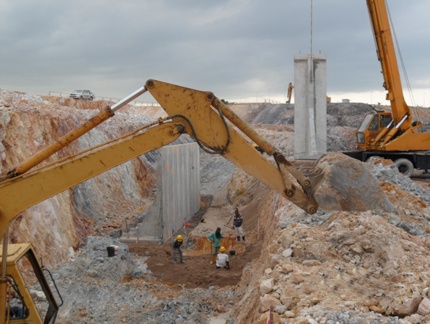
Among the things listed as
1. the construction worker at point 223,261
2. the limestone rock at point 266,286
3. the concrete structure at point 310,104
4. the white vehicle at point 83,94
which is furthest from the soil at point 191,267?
the white vehicle at point 83,94

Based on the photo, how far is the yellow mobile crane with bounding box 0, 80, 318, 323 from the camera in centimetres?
508

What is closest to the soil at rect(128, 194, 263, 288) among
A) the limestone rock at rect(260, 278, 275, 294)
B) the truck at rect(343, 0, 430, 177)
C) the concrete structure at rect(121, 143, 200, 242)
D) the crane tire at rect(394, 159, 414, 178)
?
the concrete structure at rect(121, 143, 200, 242)

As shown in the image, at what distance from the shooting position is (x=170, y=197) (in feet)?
55.8

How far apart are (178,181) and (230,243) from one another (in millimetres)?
3673

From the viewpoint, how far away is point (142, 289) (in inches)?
399

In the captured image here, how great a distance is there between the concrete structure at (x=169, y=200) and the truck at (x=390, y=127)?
7322 millimetres

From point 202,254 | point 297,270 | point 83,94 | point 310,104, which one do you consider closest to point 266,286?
point 297,270

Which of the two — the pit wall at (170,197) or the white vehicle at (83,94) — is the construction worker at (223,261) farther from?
the white vehicle at (83,94)

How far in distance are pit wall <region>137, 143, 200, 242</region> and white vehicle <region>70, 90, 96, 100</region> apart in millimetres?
21950

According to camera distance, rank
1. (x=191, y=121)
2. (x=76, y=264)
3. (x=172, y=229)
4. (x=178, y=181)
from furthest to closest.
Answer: (x=178, y=181) < (x=172, y=229) < (x=76, y=264) < (x=191, y=121)

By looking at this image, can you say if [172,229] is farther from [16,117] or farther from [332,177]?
[332,177]

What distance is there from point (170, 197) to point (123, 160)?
11666mm

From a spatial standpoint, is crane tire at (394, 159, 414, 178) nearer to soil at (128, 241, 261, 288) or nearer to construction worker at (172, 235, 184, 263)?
soil at (128, 241, 261, 288)

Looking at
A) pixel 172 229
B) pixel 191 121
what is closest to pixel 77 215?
pixel 172 229
